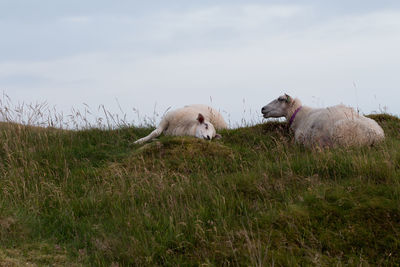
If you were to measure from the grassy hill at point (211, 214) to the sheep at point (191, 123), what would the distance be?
Answer: 2.05 meters

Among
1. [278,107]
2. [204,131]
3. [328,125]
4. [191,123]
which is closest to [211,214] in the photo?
[328,125]

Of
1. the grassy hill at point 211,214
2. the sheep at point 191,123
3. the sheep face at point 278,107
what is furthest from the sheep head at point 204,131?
the sheep face at point 278,107

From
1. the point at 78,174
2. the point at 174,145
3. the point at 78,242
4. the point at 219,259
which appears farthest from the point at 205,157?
the point at 219,259

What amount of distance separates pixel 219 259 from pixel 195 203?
65.2 inches

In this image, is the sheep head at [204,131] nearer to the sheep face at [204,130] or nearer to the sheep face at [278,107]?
the sheep face at [204,130]

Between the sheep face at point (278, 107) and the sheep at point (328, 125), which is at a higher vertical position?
the sheep face at point (278, 107)

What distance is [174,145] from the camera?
980 cm

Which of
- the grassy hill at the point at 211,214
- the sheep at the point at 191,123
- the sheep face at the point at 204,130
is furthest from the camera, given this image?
the sheep at the point at 191,123

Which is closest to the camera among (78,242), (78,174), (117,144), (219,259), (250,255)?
(250,255)

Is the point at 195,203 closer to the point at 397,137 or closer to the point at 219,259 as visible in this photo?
the point at 219,259

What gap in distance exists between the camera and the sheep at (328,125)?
9.13 metres

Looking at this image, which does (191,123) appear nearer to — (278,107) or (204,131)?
(204,131)

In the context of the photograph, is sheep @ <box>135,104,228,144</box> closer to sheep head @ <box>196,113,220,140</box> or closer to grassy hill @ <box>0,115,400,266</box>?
sheep head @ <box>196,113,220,140</box>

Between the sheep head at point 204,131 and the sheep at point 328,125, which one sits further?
the sheep head at point 204,131
